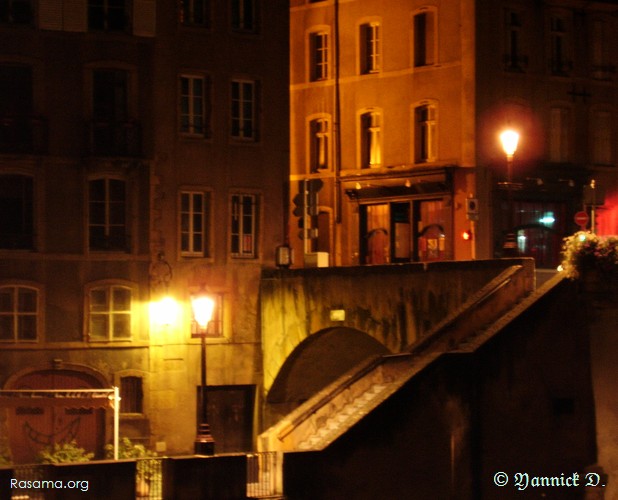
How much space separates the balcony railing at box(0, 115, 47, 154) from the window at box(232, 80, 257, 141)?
5.54 meters

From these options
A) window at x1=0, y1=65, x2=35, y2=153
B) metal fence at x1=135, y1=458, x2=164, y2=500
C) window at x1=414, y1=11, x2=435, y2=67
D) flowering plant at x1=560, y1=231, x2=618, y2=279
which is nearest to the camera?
metal fence at x1=135, y1=458, x2=164, y2=500

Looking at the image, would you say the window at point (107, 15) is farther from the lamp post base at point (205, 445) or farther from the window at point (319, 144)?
the lamp post base at point (205, 445)

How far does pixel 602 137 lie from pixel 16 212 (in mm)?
20474

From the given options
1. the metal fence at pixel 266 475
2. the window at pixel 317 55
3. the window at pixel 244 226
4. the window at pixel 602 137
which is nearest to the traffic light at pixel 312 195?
the window at pixel 244 226

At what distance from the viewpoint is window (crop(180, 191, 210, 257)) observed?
42.6 meters

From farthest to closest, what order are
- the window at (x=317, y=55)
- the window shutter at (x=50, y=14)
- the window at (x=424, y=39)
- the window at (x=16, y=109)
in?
the window at (x=317, y=55) → the window at (x=424, y=39) → the window shutter at (x=50, y=14) → the window at (x=16, y=109)

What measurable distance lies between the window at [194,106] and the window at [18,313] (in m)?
6.22

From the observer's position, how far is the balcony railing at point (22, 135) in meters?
40.4

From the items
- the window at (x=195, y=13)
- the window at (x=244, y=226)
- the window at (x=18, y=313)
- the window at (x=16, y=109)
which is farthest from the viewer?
the window at (x=244, y=226)

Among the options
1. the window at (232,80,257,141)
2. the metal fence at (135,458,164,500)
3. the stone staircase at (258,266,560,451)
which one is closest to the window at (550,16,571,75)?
the window at (232,80,257,141)

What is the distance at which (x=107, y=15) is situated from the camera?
136 ft

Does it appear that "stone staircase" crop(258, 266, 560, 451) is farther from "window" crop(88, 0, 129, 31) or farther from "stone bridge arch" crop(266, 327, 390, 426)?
"window" crop(88, 0, 129, 31)

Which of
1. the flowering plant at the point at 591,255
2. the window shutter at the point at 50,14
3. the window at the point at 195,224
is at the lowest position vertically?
the flowering plant at the point at 591,255

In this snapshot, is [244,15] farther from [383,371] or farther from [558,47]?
[383,371]
